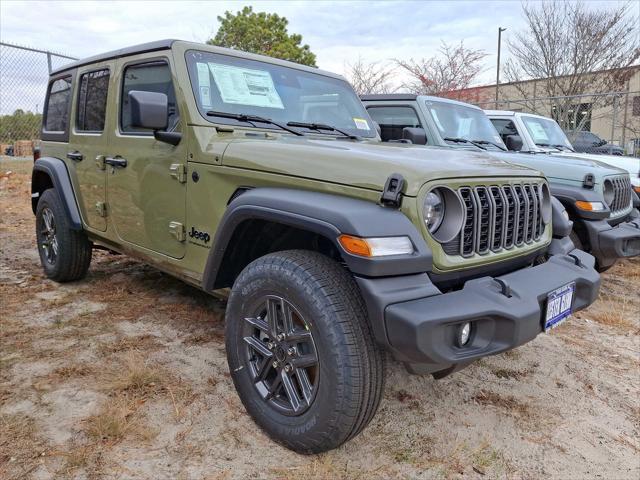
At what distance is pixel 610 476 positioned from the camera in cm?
218

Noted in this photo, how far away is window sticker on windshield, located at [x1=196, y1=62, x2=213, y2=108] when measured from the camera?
115 inches

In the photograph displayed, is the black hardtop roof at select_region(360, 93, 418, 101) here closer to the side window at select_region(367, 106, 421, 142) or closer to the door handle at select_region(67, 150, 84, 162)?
the side window at select_region(367, 106, 421, 142)

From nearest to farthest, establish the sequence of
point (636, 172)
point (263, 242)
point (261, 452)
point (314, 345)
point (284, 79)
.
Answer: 1. point (314, 345)
2. point (261, 452)
3. point (263, 242)
4. point (284, 79)
5. point (636, 172)

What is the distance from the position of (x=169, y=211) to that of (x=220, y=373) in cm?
100

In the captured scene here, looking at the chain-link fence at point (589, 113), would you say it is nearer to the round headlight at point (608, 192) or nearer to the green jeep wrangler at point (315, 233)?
the round headlight at point (608, 192)

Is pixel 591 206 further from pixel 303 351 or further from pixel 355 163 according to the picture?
pixel 303 351

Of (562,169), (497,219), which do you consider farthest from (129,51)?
(562,169)

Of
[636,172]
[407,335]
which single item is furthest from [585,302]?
[636,172]

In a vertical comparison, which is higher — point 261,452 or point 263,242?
point 263,242

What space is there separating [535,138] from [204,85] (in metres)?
5.13

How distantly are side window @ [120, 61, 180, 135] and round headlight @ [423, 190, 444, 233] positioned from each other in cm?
160

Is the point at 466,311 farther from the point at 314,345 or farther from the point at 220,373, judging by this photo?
the point at 220,373

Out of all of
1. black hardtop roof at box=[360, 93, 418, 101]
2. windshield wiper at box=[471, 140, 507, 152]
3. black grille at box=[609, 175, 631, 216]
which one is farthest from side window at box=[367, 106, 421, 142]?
black grille at box=[609, 175, 631, 216]

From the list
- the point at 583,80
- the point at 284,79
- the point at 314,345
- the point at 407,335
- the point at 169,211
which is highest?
the point at 583,80
